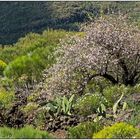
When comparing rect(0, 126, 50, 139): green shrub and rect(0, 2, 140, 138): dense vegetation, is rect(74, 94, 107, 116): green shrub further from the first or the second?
rect(0, 126, 50, 139): green shrub

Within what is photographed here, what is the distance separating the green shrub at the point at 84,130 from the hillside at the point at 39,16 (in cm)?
9848

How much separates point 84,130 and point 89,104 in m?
2.78

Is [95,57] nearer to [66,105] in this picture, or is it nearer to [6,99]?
[66,105]

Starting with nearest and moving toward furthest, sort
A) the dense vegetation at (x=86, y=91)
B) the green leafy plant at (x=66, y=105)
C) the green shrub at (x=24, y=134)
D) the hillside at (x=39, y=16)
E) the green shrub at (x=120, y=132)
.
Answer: the green shrub at (x=120, y=132)
the green shrub at (x=24, y=134)
the dense vegetation at (x=86, y=91)
the green leafy plant at (x=66, y=105)
the hillside at (x=39, y=16)

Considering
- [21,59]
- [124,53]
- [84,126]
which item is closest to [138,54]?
[124,53]

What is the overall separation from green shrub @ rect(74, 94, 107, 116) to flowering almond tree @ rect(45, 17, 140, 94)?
1919 mm

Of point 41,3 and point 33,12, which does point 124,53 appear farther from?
point 41,3

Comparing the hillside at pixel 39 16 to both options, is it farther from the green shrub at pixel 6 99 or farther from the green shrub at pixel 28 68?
the green shrub at pixel 6 99

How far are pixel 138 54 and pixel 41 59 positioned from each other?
7.67m

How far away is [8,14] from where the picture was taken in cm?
12875

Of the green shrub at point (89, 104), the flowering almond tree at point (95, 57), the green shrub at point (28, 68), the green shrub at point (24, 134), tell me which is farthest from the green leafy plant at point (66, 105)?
the green shrub at point (28, 68)

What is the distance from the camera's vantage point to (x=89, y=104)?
17672mm

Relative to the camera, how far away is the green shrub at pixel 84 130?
1476 centimetres

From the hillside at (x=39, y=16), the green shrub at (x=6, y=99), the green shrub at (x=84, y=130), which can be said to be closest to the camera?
the green shrub at (x=84, y=130)
